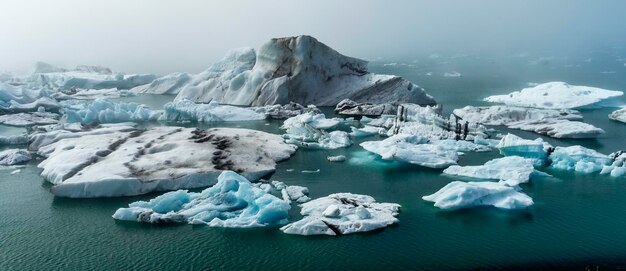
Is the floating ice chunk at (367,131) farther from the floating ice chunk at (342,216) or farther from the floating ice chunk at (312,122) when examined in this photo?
the floating ice chunk at (342,216)

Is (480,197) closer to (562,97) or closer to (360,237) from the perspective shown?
(360,237)

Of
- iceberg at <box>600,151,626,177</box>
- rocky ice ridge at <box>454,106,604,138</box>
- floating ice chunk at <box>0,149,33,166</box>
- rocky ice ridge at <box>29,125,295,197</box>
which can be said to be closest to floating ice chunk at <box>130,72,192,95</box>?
rocky ice ridge at <box>29,125,295,197</box>

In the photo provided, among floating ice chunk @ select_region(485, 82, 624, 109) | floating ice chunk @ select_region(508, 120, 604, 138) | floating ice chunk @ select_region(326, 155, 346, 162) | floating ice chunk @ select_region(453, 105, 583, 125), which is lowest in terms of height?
floating ice chunk @ select_region(326, 155, 346, 162)

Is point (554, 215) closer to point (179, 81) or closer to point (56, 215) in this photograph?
point (56, 215)

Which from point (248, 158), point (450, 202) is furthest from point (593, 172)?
point (248, 158)

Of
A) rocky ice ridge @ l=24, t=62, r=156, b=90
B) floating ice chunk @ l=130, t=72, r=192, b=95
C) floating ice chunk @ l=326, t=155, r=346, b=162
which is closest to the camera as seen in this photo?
floating ice chunk @ l=326, t=155, r=346, b=162

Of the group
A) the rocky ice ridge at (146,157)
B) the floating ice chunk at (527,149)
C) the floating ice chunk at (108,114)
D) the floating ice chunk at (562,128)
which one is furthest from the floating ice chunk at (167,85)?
the floating ice chunk at (527,149)

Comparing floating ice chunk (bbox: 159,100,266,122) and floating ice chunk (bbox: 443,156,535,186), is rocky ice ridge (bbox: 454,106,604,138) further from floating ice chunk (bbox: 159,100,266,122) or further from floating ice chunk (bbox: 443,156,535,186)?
floating ice chunk (bbox: 159,100,266,122)
